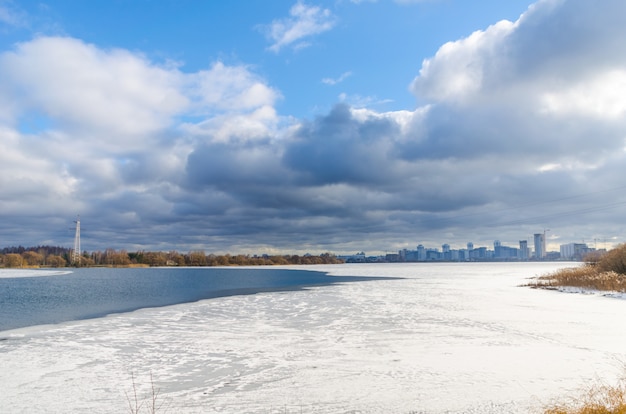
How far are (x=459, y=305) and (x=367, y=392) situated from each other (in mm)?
14867

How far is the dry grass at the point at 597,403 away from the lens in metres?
5.69

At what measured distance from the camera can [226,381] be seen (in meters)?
8.34

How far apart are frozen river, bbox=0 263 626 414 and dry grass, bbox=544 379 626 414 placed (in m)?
0.39

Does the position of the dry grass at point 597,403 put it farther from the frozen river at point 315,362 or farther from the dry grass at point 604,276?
the dry grass at point 604,276

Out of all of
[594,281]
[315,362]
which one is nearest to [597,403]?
[315,362]

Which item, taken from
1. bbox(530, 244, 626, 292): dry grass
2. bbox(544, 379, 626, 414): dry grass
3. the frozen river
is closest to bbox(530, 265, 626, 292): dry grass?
bbox(530, 244, 626, 292): dry grass

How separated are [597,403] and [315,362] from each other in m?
5.20

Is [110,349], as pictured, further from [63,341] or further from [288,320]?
[288,320]

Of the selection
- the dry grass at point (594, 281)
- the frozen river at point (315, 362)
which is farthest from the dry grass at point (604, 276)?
the frozen river at point (315, 362)

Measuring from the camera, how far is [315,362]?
9.72 metres

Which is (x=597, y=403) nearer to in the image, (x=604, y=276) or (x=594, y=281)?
(x=604, y=276)

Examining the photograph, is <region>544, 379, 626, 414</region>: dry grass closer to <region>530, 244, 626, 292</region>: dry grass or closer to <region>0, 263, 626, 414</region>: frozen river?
<region>0, 263, 626, 414</region>: frozen river

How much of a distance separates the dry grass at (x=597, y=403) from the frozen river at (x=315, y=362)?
0.39 m

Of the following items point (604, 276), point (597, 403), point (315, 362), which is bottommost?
point (315, 362)
